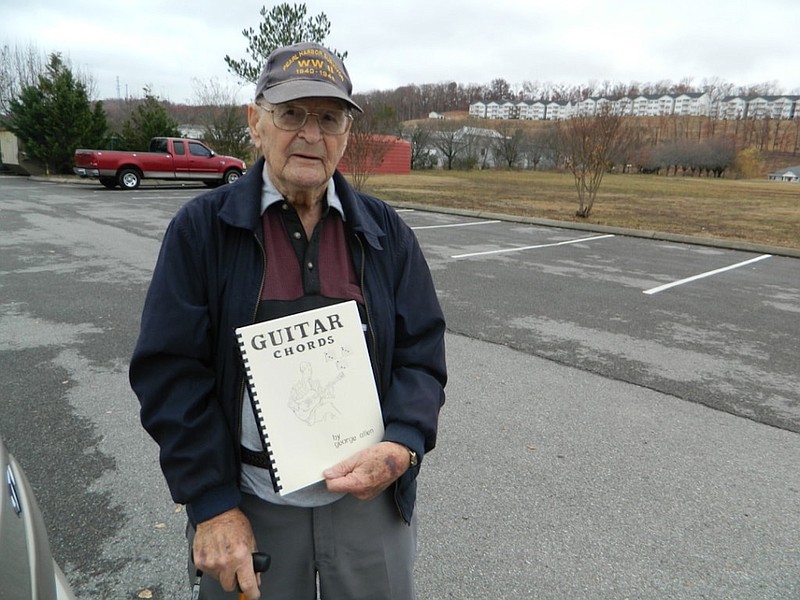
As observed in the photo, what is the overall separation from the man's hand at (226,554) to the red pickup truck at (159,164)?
2071 cm

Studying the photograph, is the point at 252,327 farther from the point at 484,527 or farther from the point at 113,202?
the point at 113,202

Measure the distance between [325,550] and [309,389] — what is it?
46 centimetres

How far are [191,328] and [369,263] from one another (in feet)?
1.58

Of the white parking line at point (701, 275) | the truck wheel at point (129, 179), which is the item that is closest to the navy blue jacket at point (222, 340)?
the white parking line at point (701, 275)

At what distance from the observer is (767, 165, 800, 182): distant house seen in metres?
72.6

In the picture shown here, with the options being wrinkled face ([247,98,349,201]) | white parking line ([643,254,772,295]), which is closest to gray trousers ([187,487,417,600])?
wrinkled face ([247,98,349,201])

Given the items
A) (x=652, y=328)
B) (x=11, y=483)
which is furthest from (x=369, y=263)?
(x=652, y=328)

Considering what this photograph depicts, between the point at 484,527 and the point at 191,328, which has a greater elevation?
the point at 191,328

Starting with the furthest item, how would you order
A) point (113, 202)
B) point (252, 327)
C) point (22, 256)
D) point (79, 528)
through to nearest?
point (113, 202)
point (22, 256)
point (79, 528)
point (252, 327)

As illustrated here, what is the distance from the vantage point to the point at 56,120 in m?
24.4

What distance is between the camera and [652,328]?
5.70 m

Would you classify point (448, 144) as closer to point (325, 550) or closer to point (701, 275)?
point (701, 275)

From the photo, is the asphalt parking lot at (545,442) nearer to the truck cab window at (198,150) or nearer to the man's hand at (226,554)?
the man's hand at (226,554)

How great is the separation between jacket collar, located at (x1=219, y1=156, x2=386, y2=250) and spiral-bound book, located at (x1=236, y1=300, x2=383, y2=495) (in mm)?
232
